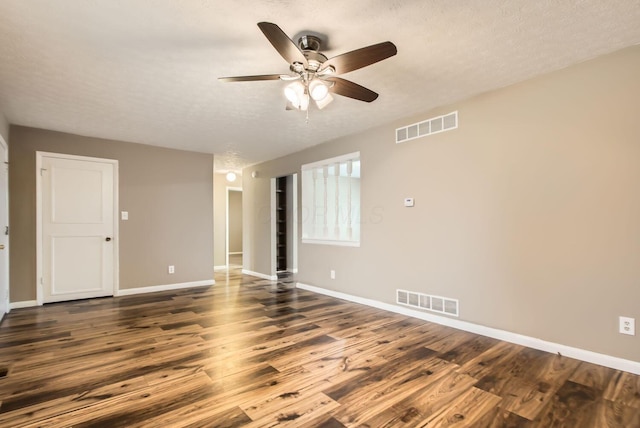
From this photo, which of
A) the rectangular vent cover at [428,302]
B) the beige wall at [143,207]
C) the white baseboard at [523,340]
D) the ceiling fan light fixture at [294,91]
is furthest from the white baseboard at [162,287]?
the ceiling fan light fixture at [294,91]

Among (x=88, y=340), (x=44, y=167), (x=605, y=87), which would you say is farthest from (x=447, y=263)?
(x=44, y=167)

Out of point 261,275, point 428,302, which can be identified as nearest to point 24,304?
point 261,275

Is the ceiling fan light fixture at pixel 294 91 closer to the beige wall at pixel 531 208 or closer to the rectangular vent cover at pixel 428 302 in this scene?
the beige wall at pixel 531 208

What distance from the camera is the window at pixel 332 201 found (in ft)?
14.8

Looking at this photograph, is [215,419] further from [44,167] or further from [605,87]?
[44,167]

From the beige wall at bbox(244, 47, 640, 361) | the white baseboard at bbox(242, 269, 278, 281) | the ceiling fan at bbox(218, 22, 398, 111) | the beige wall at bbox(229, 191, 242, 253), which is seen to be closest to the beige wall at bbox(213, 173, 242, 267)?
the white baseboard at bbox(242, 269, 278, 281)

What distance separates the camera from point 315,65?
7.27ft

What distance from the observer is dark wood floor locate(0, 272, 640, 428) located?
1.80 meters

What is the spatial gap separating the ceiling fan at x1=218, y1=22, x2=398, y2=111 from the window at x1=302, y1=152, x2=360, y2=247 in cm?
206

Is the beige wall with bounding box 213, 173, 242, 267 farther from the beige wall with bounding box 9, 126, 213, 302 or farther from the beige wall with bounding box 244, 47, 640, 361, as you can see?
the beige wall with bounding box 244, 47, 640, 361

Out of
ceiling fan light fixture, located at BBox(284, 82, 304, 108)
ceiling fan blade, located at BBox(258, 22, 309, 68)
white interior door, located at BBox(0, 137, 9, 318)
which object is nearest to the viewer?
ceiling fan blade, located at BBox(258, 22, 309, 68)

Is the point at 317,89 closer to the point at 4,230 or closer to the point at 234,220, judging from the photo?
the point at 4,230

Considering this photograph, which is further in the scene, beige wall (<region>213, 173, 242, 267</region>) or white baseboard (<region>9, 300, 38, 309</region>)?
beige wall (<region>213, 173, 242, 267</region>)

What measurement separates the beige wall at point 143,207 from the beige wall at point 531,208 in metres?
3.31
